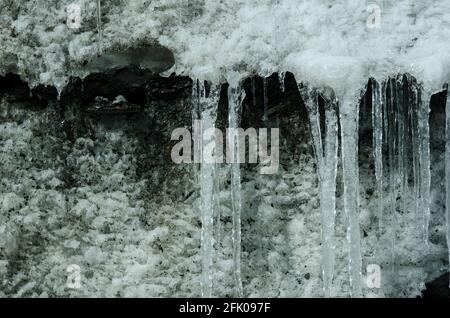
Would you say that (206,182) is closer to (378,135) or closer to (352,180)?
(352,180)

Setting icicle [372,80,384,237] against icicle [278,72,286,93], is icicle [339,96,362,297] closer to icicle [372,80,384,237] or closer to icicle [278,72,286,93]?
icicle [372,80,384,237]

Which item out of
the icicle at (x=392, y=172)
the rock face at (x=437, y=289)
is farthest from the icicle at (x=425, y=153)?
the rock face at (x=437, y=289)

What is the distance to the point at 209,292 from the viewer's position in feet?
8.39

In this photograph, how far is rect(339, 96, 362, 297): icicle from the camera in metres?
2.41

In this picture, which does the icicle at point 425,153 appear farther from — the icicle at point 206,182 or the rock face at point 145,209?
the icicle at point 206,182

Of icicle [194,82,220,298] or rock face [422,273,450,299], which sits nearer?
icicle [194,82,220,298]

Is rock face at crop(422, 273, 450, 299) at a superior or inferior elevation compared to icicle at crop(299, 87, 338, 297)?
inferior

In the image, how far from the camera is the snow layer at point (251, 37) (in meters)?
2.36

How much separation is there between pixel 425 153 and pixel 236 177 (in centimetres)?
72

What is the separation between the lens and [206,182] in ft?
8.23

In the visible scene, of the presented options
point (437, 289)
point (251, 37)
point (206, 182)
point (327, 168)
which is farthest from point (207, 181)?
point (437, 289)

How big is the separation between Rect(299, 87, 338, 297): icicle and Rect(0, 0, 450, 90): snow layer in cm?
11

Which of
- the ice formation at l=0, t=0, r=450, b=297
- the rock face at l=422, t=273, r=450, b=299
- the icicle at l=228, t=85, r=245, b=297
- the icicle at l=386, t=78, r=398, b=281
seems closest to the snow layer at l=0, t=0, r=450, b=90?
the ice formation at l=0, t=0, r=450, b=297
